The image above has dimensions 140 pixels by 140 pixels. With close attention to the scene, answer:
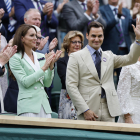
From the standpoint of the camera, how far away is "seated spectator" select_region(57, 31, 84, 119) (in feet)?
12.5

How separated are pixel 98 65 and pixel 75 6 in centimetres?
247

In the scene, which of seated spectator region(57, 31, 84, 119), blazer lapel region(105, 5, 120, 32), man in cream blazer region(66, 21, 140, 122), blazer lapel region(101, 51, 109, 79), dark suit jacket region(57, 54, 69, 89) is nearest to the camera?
man in cream blazer region(66, 21, 140, 122)

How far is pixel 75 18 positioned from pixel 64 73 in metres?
1.64

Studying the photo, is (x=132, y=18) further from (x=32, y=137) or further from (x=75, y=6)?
(x=32, y=137)

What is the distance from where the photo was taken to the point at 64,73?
3.98m

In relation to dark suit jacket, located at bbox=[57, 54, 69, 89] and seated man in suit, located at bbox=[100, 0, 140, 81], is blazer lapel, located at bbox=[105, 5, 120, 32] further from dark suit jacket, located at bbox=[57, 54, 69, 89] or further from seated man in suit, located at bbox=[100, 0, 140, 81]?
dark suit jacket, located at bbox=[57, 54, 69, 89]

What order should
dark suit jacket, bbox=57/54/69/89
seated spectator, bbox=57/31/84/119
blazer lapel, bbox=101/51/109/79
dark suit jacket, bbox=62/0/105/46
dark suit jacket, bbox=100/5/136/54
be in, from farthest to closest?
dark suit jacket, bbox=100/5/136/54, dark suit jacket, bbox=62/0/105/46, dark suit jacket, bbox=57/54/69/89, seated spectator, bbox=57/31/84/119, blazer lapel, bbox=101/51/109/79

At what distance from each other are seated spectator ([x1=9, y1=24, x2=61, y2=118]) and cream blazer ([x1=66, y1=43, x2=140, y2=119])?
0.99ft

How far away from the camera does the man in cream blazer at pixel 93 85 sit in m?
3.04

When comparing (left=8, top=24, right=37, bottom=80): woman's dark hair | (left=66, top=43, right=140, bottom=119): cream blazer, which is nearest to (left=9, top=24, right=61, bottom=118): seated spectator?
(left=8, top=24, right=37, bottom=80): woman's dark hair

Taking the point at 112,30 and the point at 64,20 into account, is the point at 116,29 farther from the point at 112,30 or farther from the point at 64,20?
the point at 64,20

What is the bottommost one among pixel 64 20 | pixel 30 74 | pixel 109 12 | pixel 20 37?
pixel 30 74

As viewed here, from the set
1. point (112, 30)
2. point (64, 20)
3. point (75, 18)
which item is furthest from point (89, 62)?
point (112, 30)

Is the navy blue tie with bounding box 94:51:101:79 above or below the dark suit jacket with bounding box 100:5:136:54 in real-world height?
below
